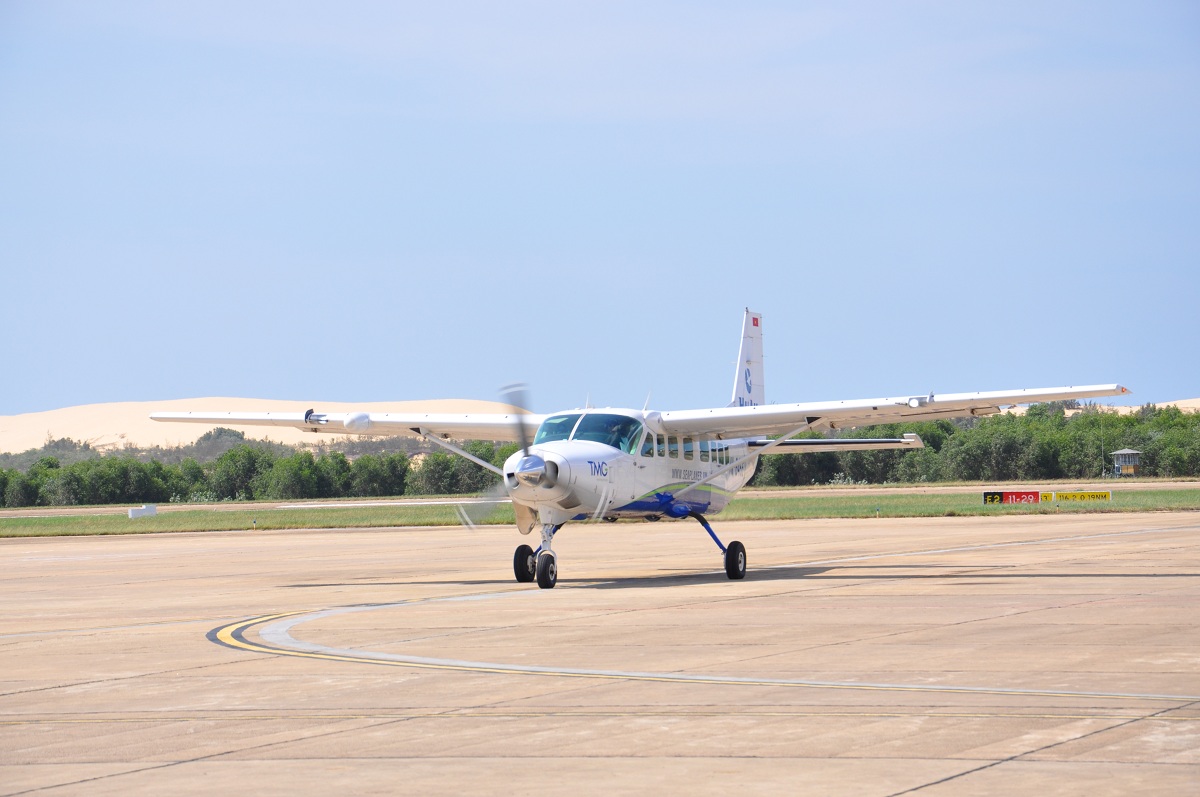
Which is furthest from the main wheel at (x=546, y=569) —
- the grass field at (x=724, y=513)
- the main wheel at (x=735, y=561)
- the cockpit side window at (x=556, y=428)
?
the grass field at (x=724, y=513)

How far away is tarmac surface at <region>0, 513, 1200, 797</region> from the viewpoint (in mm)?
8023

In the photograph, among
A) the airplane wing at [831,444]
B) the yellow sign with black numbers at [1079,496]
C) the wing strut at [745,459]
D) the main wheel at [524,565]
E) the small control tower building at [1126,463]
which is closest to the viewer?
the main wheel at [524,565]

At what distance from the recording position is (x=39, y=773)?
8.42 metres

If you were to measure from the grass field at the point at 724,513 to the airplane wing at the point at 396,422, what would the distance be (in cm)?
2763

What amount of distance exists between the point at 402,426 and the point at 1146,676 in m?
19.6

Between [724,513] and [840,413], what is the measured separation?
32.5m

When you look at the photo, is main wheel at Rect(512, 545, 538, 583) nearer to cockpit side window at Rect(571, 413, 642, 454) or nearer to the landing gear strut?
cockpit side window at Rect(571, 413, 642, 454)

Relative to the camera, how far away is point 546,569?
22.2 meters

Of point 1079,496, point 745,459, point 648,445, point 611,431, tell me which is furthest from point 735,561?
point 1079,496

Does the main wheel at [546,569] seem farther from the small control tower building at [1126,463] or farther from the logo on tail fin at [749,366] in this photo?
the small control tower building at [1126,463]

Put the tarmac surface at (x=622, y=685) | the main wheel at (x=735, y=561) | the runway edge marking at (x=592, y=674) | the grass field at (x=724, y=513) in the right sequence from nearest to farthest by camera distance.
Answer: the tarmac surface at (x=622, y=685) → the runway edge marking at (x=592, y=674) → the main wheel at (x=735, y=561) → the grass field at (x=724, y=513)

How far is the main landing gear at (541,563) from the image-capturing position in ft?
72.9

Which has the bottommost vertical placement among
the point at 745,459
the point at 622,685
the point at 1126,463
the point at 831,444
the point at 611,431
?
the point at 622,685

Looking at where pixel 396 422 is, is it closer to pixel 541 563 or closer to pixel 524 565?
pixel 524 565
